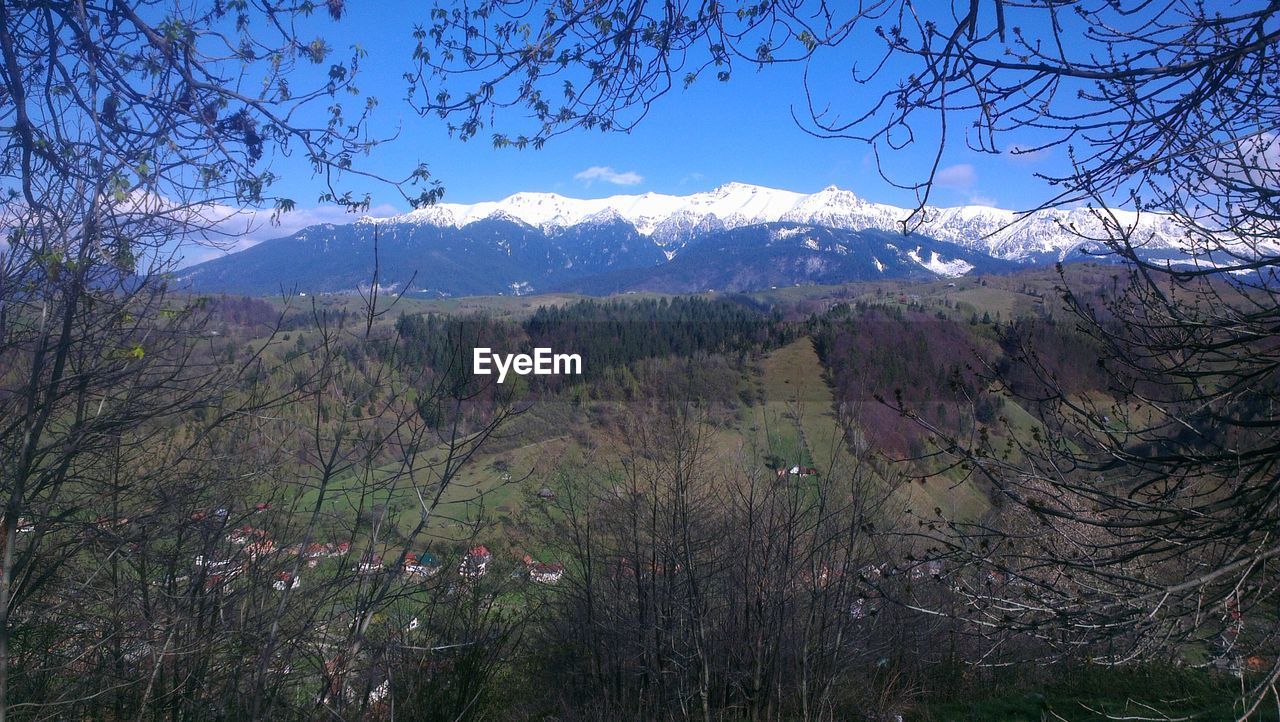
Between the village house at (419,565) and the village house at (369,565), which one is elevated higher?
the village house at (369,565)

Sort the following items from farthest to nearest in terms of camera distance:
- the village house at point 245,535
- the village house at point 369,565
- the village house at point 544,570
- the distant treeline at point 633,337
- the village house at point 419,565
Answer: the distant treeline at point 633,337, the village house at point 544,570, the village house at point 245,535, the village house at point 419,565, the village house at point 369,565

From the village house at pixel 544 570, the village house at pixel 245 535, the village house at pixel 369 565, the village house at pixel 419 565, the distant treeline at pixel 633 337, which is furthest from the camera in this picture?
the distant treeline at pixel 633 337

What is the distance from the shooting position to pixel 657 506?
8695 mm

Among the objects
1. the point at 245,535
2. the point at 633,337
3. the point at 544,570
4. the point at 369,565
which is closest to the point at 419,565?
the point at 369,565

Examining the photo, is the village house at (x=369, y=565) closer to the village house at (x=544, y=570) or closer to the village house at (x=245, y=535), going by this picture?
the village house at (x=245, y=535)

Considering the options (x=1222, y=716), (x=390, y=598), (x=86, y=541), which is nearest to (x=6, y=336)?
(x=86, y=541)

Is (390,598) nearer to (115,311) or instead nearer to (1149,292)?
(115,311)

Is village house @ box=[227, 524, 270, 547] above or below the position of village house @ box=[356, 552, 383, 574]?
below

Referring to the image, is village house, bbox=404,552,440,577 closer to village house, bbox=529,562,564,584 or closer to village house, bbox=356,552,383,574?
village house, bbox=356,552,383,574

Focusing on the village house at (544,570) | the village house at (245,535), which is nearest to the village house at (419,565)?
the village house at (245,535)

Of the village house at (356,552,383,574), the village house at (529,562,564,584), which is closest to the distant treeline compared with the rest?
the village house at (529,562,564,584)

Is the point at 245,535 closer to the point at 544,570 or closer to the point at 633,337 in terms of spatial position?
the point at 544,570

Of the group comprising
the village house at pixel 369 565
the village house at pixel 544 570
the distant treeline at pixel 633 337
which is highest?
the village house at pixel 369 565

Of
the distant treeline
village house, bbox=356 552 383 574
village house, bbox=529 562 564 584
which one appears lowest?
village house, bbox=529 562 564 584
